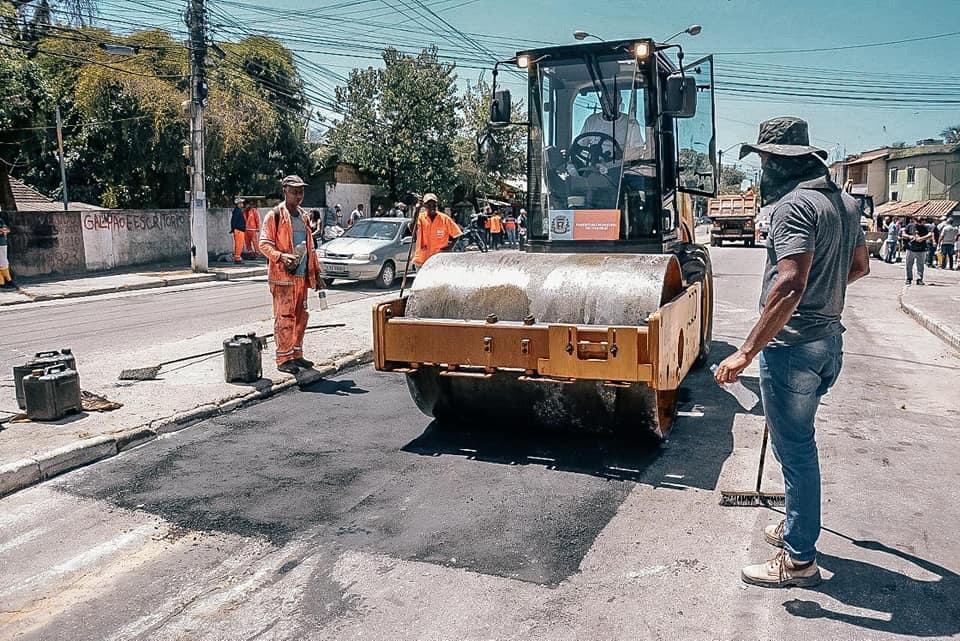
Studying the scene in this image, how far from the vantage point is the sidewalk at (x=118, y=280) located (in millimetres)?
15742

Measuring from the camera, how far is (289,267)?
771 cm

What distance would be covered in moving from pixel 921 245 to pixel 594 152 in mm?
13468

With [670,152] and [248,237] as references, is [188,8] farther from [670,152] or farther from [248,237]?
[670,152]

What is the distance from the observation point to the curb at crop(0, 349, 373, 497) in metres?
5.03

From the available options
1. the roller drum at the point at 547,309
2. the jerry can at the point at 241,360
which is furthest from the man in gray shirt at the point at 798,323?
the jerry can at the point at 241,360

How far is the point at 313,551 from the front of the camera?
4.05 metres

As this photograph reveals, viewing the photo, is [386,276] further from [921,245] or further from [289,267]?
[921,245]

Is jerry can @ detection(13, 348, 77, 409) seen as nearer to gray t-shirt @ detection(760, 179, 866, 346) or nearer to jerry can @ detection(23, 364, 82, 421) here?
jerry can @ detection(23, 364, 82, 421)

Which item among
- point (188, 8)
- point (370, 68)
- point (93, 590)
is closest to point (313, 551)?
point (93, 590)

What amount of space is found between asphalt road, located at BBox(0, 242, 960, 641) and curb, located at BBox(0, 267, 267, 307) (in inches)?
438

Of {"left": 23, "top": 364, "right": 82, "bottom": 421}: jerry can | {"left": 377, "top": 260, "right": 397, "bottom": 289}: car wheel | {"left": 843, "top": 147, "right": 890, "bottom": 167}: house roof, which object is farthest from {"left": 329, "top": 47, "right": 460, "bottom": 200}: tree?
{"left": 843, "top": 147, "right": 890, "bottom": 167}: house roof

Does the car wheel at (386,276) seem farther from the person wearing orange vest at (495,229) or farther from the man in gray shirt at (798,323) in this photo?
the man in gray shirt at (798,323)

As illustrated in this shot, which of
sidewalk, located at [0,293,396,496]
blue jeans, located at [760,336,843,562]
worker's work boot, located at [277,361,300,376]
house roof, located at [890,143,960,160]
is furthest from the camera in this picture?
house roof, located at [890,143,960,160]

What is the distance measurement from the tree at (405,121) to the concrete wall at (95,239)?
1077 centimetres
